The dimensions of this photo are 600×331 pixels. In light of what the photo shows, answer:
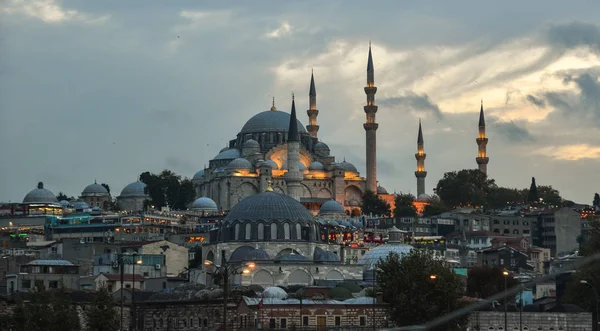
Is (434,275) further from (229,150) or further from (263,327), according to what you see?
(229,150)

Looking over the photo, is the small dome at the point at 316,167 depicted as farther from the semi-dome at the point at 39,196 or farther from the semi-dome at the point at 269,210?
the semi-dome at the point at 269,210

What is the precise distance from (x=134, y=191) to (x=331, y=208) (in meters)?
29.0

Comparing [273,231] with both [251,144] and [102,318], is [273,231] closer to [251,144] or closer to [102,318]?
[102,318]

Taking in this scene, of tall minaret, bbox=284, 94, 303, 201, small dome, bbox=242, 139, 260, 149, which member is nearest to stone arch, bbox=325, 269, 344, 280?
tall minaret, bbox=284, 94, 303, 201

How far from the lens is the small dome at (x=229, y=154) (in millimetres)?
169875

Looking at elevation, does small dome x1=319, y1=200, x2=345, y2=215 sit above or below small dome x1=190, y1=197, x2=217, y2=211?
below

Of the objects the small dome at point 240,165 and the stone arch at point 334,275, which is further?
the small dome at point 240,165

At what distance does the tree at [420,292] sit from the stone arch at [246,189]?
7800 cm

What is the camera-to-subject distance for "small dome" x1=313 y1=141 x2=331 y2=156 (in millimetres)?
172250

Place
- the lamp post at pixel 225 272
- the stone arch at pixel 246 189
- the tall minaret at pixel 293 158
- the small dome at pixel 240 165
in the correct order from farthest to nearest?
the small dome at pixel 240 165
the stone arch at pixel 246 189
the tall minaret at pixel 293 158
the lamp post at pixel 225 272

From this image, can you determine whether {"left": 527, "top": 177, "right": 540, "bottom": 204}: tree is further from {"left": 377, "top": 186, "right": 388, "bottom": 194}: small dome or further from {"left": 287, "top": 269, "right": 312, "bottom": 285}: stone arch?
{"left": 287, "top": 269, "right": 312, "bottom": 285}: stone arch

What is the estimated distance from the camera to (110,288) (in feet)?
325

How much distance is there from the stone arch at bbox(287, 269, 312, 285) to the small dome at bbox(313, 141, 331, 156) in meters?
72.2

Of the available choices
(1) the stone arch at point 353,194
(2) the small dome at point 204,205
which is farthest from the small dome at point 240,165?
(1) the stone arch at point 353,194
